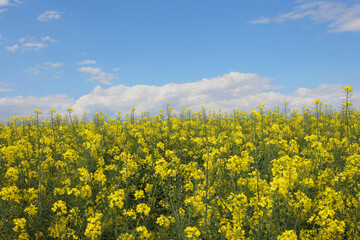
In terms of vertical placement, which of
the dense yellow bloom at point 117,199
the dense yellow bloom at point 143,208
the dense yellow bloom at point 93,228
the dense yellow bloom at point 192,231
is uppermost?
the dense yellow bloom at point 117,199

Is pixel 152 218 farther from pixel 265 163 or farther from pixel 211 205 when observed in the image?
pixel 265 163

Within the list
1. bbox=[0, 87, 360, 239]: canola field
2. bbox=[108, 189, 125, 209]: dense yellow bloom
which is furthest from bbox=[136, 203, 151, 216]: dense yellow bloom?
bbox=[108, 189, 125, 209]: dense yellow bloom

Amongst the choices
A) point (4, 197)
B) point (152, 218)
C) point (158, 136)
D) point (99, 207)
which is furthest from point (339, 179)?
point (4, 197)

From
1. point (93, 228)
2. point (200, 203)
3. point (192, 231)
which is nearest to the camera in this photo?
point (192, 231)

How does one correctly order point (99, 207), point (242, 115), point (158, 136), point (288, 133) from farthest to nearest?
point (242, 115)
point (288, 133)
point (158, 136)
point (99, 207)

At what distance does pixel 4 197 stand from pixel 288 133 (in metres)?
7.65

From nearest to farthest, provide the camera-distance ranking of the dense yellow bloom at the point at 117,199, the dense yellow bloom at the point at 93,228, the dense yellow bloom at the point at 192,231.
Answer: the dense yellow bloom at the point at 192,231 < the dense yellow bloom at the point at 93,228 < the dense yellow bloom at the point at 117,199

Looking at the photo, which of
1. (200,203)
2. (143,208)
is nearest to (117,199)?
(143,208)

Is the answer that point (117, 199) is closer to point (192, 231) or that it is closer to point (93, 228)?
point (93, 228)

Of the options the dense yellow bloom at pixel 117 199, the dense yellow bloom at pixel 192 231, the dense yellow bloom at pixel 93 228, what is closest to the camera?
the dense yellow bloom at pixel 192 231

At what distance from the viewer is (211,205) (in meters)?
2.91

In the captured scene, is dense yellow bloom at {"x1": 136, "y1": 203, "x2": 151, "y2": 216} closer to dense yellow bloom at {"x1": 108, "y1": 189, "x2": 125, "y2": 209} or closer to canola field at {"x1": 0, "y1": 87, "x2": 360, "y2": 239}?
canola field at {"x1": 0, "y1": 87, "x2": 360, "y2": 239}

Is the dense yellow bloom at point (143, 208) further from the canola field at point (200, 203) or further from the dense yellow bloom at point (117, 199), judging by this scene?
the dense yellow bloom at point (117, 199)

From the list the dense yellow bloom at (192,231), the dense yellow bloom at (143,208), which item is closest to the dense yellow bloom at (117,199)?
the dense yellow bloom at (143,208)
